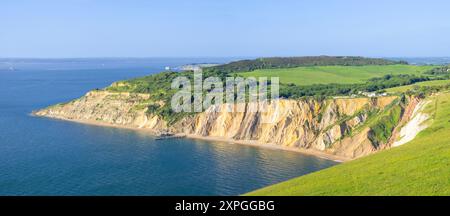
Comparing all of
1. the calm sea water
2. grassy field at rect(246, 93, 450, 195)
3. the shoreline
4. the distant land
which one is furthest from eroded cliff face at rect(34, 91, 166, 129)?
grassy field at rect(246, 93, 450, 195)

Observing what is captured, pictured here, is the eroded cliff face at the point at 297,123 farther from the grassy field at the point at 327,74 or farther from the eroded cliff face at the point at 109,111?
the grassy field at the point at 327,74

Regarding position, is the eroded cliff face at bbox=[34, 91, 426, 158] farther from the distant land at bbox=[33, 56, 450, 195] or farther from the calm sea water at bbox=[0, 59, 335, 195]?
the calm sea water at bbox=[0, 59, 335, 195]

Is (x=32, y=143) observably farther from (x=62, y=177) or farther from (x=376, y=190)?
(x=376, y=190)

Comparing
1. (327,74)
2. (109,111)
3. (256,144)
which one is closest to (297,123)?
(256,144)

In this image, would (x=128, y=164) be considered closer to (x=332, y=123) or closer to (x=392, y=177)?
(x=332, y=123)

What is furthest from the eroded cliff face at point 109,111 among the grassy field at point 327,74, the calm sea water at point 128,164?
the grassy field at point 327,74
